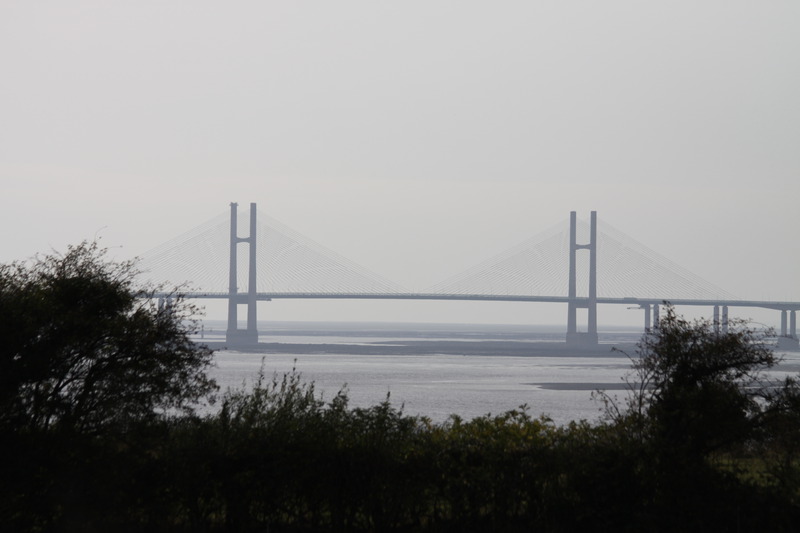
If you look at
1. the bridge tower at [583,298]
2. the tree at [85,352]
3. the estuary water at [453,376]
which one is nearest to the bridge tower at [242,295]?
the estuary water at [453,376]

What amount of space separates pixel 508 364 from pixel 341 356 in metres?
10.9

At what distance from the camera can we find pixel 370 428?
25.7 ft

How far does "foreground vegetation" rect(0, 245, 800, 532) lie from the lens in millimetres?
7430

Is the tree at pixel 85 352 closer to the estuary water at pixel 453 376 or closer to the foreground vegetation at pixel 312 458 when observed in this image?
the foreground vegetation at pixel 312 458

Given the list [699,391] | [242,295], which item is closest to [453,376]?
[242,295]

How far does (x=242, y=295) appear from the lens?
64438mm

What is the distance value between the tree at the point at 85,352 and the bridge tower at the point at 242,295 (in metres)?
55.9

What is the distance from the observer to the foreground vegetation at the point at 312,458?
7.43 metres

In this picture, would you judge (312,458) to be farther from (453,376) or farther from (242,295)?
(242,295)

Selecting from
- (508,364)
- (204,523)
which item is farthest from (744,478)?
(508,364)

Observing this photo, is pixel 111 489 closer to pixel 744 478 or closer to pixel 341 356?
pixel 744 478

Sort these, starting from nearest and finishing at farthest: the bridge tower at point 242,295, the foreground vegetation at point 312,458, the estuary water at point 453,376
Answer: the foreground vegetation at point 312,458 < the estuary water at point 453,376 < the bridge tower at point 242,295

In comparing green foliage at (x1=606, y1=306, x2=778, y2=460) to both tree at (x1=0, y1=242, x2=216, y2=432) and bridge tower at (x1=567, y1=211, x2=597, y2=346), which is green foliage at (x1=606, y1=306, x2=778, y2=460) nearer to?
tree at (x1=0, y1=242, x2=216, y2=432)

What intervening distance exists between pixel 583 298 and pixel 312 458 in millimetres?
62348
